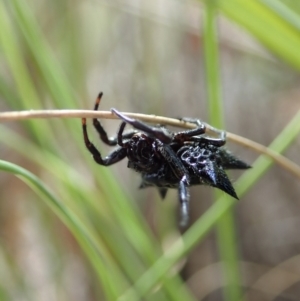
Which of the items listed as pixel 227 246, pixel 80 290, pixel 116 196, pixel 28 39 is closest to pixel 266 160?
pixel 227 246

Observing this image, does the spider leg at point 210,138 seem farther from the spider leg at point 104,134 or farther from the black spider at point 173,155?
the spider leg at point 104,134

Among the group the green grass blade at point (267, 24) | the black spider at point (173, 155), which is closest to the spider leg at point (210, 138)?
the black spider at point (173, 155)

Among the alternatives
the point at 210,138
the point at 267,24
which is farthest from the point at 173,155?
the point at 267,24

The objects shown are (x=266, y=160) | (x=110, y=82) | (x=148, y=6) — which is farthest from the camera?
(x=110, y=82)

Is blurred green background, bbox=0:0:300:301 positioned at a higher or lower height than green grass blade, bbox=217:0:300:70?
lower

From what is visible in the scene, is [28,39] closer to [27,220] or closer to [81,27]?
[81,27]

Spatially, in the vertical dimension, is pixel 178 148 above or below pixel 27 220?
above

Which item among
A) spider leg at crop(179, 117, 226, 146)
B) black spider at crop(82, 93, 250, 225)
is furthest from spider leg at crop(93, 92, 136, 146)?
spider leg at crop(179, 117, 226, 146)

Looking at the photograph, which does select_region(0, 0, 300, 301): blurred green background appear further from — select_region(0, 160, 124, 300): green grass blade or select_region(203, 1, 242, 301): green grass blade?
select_region(0, 160, 124, 300): green grass blade
